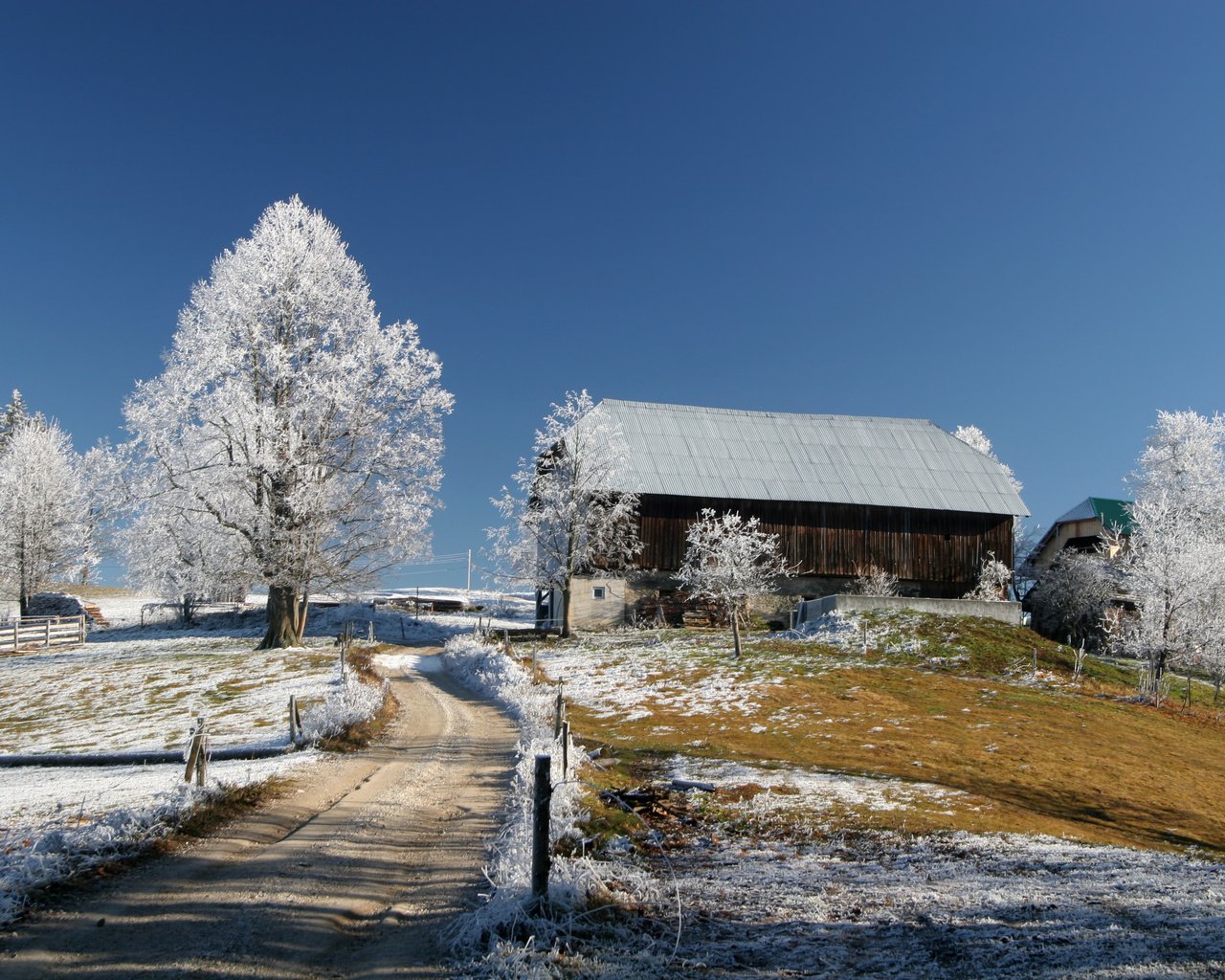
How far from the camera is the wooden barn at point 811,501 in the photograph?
1778 inches

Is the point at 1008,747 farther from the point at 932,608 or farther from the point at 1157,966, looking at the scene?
the point at 932,608

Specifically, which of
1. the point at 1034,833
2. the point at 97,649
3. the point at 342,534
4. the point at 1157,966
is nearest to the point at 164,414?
the point at 342,534

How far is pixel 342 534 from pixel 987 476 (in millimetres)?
37992

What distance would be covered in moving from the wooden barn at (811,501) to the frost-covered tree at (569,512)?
1.99 m

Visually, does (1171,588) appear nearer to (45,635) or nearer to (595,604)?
(595,604)

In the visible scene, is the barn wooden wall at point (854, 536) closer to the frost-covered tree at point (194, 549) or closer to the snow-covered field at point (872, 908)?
the frost-covered tree at point (194, 549)

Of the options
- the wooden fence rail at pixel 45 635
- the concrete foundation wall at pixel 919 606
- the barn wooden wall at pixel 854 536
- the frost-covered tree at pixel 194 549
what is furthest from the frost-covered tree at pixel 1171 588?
the wooden fence rail at pixel 45 635

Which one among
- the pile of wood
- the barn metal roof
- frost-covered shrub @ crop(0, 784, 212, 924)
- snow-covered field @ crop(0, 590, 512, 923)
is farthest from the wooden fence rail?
frost-covered shrub @ crop(0, 784, 212, 924)

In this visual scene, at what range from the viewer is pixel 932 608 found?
133ft

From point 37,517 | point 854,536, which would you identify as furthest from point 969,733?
point 37,517

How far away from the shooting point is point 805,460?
50.6m

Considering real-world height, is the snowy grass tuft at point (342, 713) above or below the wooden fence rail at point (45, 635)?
above

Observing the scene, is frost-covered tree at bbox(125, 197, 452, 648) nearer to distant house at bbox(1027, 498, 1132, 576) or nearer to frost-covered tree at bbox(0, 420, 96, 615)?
frost-covered tree at bbox(0, 420, 96, 615)

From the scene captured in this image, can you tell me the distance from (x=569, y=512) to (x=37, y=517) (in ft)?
119
